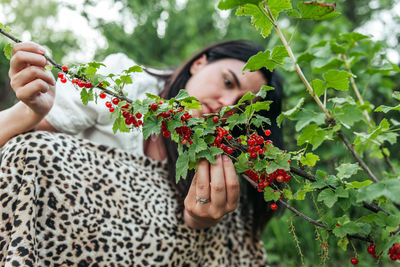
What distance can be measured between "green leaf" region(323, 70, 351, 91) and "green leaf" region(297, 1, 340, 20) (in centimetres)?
11

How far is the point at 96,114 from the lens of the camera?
1.41 meters

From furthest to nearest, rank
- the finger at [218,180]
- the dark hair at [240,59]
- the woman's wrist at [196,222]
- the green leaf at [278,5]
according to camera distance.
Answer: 1. the dark hair at [240,59]
2. the woman's wrist at [196,222]
3. the finger at [218,180]
4. the green leaf at [278,5]

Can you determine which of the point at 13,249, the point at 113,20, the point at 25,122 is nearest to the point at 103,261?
the point at 13,249

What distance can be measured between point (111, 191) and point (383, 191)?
89 centimetres

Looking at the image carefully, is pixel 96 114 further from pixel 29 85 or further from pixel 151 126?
pixel 151 126

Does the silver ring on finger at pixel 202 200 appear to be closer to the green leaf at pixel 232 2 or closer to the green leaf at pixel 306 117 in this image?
the green leaf at pixel 306 117

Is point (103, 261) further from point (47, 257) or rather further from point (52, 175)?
point (52, 175)

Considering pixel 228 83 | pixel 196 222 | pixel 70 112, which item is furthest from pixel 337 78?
pixel 70 112

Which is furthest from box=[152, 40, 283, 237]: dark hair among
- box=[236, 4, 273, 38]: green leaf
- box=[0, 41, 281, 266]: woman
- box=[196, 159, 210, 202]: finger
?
box=[236, 4, 273, 38]: green leaf

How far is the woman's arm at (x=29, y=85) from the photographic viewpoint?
89 cm

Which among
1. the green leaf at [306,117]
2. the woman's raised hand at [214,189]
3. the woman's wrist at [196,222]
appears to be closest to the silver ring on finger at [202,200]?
the woman's raised hand at [214,189]

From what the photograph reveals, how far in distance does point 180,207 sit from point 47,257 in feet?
1.69

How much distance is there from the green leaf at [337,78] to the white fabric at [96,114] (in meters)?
0.80

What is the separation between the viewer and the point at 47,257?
0.98 m
